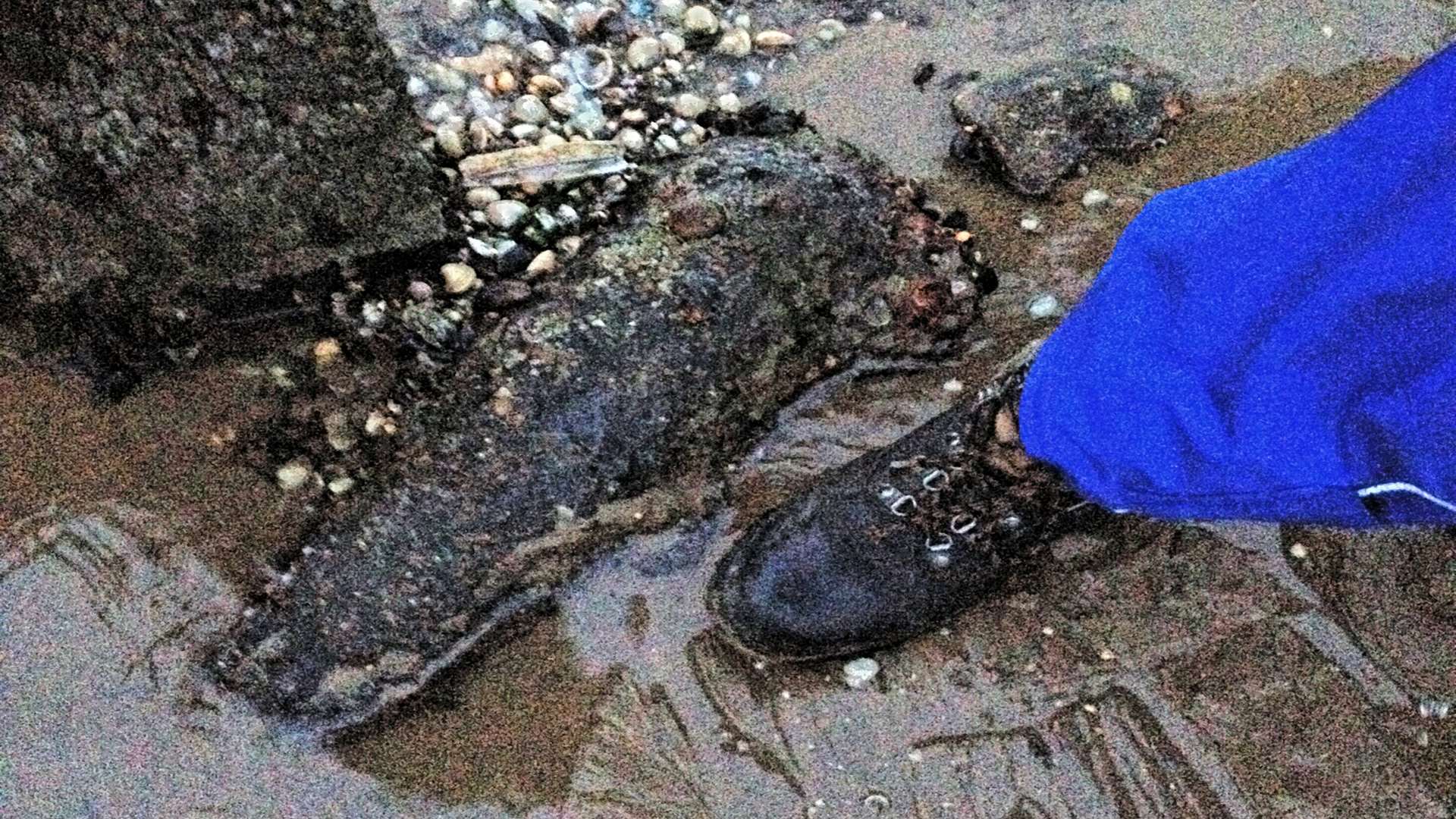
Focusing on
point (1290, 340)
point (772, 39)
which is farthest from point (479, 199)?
point (1290, 340)

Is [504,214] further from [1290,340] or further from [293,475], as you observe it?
[1290,340]

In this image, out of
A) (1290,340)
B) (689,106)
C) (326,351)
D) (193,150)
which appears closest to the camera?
(1290,340)

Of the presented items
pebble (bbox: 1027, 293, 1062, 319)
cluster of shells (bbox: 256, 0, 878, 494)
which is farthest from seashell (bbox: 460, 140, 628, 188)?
pebble (bbox: 1027, 293, 1062, 319)

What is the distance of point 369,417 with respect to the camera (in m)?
2.25

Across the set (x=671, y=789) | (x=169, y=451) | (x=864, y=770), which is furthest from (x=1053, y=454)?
(x=169, y=451)

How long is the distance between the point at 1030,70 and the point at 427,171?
1.56 meters

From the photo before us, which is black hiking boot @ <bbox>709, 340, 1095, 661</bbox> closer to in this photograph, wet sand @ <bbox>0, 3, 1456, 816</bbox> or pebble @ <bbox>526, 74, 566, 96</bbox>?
wet sand @ <bbox>0, 3, 1456, 816</bbox>

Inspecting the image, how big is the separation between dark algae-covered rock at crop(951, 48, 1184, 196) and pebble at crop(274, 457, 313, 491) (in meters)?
1.70

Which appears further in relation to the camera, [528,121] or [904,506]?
[528,121]

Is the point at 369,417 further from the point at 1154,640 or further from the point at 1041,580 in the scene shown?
the point at 1154,640

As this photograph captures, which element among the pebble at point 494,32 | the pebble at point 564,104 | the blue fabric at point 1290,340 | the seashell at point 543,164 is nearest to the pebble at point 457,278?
the seashell at point 543,164

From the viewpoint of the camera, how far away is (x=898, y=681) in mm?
2174

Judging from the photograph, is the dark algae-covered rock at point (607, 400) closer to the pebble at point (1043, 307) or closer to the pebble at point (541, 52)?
the pebble at point (1043, 307)

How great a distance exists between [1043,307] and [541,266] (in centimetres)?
115
